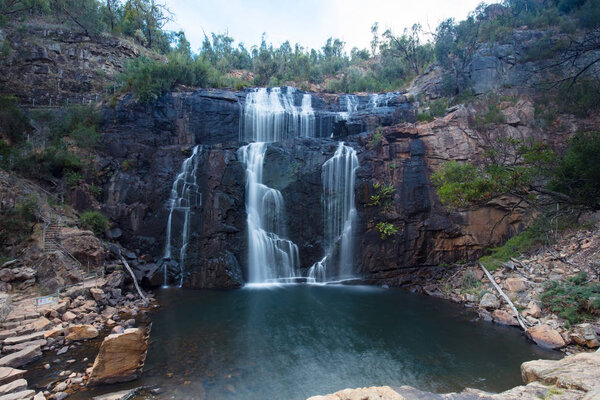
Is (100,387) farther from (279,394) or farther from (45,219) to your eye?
(45,219)

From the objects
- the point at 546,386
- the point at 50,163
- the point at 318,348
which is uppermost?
the point at 50,163

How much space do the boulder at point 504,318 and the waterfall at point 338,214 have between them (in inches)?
268

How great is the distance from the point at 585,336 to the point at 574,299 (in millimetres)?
1415

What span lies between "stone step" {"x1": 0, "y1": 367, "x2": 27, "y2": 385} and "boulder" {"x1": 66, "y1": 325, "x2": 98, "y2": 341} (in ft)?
5.87

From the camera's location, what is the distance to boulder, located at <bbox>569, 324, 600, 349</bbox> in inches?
302

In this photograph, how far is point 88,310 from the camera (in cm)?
986

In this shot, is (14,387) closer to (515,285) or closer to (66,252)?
(66,252)

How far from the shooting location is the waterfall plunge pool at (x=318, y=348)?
6793 millimetres

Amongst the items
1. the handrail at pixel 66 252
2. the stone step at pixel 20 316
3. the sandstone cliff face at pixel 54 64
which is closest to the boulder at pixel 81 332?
the stone step at pixel 20 316

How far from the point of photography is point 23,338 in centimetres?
771

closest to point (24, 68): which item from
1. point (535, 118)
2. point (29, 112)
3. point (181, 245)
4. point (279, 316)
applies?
point (29, 112)

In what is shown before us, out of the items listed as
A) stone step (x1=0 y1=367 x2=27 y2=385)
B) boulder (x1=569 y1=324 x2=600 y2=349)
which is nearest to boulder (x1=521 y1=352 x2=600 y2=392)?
boulder (x1=569 y1=324 x2=600 y2=349)

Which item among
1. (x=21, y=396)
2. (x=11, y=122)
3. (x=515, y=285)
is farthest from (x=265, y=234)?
(x=11, y=122)

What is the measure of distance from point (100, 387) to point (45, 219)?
29.6 feet
